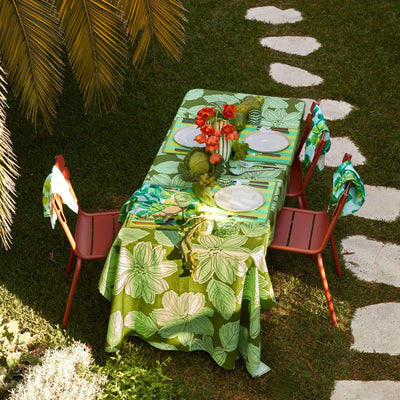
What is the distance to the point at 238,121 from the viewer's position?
4102mm

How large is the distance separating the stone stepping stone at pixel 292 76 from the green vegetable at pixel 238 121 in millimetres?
2514

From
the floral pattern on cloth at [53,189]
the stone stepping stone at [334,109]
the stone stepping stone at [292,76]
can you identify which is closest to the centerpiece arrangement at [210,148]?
the floral pattern on cloth at [53,189]

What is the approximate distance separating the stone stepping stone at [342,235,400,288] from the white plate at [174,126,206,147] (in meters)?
1.48

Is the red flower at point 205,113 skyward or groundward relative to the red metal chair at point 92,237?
skyward

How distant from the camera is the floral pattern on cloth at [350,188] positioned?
337 centimetres

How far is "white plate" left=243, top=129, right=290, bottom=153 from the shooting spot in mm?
3961

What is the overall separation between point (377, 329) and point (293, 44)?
14.1ft

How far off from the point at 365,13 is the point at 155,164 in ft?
16.3

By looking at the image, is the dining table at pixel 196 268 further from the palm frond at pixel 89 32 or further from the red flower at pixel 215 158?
the palm frond at pixel 89 32

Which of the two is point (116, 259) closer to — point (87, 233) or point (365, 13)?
point (87, 233)

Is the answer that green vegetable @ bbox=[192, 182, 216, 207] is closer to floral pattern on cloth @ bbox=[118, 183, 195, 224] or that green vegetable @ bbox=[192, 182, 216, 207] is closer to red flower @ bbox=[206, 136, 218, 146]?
floral pattern on cloth @ bbox=[118, 183, 195, 224]

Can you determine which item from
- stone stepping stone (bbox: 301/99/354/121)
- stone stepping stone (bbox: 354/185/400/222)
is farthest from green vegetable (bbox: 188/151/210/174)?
stone stepping stone (bbox: 301/99/354/121)

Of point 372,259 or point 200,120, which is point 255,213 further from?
point 372,259

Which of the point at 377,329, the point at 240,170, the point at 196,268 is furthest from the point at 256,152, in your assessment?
the point at 377,329
